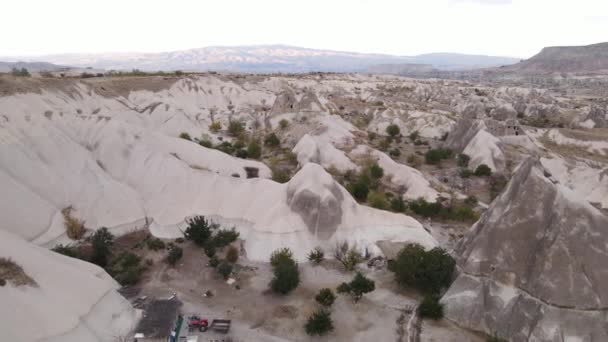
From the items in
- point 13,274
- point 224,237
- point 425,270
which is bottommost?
point 224,237

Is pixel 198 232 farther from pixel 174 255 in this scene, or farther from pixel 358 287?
pixel 358 287

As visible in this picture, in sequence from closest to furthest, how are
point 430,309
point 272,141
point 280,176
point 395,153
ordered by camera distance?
1. point 430,309
2. point 280,176
3. point 395,153
4. point 272,141

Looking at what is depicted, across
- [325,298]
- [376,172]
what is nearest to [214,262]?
[325,298]

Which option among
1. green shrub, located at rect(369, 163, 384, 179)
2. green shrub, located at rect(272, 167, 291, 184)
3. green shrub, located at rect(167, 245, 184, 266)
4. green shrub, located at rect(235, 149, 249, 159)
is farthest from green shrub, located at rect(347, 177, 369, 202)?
green shrub, located at rect(235, 149, 249, 159)

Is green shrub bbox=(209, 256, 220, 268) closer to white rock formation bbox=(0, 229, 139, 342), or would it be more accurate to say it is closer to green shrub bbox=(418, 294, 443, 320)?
white rock formation bbox=(0, 229, 139, 342)

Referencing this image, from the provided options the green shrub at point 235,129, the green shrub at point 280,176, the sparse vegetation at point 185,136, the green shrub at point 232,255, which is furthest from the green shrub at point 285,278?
the green shrub at point 235,129

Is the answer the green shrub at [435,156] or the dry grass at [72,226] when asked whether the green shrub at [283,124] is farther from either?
the dry grass at [72,226]

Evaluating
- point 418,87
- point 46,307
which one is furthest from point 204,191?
point 418,87

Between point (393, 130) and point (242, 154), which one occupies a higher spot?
point (393, 130)
